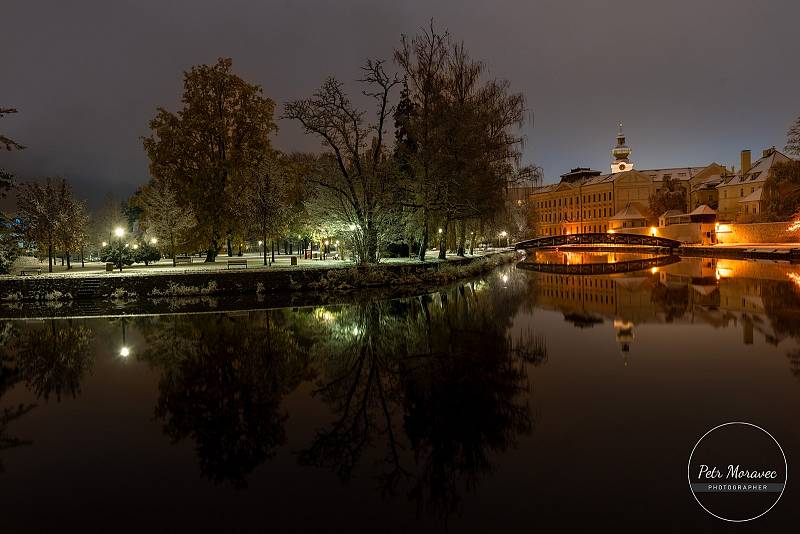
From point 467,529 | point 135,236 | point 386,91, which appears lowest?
point 467,529

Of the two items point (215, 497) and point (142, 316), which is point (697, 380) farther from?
point (142, 316)

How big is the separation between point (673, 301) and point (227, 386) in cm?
1918

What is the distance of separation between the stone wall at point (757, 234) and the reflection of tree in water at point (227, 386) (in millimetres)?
62465

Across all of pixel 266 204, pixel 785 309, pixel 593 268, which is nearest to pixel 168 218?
pixel 266 204

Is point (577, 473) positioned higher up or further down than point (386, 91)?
further down

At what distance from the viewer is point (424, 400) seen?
8.88m

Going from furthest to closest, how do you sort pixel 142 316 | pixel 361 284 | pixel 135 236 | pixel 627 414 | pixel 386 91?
pixel 135 236
pixel 386 91
pixel 361 284
pixel 142 316
pixel 627 414

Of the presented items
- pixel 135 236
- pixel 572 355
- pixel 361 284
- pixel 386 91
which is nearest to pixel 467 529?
pixel 572 355

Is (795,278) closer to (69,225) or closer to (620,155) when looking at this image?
(69,225)

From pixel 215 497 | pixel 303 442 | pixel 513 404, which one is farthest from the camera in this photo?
pixel 513 404

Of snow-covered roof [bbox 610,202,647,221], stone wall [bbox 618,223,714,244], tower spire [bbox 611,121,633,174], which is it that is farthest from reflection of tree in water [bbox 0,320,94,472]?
tower spire [bbox 611,121,633,174]

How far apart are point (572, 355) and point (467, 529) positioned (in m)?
7.99

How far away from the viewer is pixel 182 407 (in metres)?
8.92

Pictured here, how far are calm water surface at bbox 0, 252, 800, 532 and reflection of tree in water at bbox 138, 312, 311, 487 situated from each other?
0.05m
